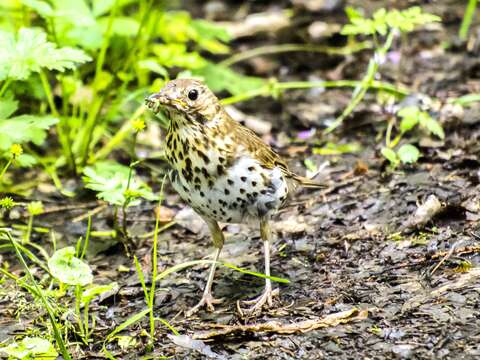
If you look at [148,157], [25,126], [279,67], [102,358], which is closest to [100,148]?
[148,157]

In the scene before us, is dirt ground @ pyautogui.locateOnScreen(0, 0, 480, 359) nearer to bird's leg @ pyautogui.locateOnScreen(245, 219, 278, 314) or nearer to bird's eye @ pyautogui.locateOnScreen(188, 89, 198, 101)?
bird's leg @ pyautogui.locateOnScreen(245, 219, 278, 314)

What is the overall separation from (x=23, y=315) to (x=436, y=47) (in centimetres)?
521

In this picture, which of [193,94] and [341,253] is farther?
[341,253]

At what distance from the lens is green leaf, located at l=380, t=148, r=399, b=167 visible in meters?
5.74

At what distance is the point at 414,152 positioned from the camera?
225 inches

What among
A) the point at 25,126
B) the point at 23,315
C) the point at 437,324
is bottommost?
the point at 23,315

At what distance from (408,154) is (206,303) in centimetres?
208

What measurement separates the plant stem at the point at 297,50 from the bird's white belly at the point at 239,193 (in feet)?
12.7

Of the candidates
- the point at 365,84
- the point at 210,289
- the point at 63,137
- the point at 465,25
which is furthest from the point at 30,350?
the point at 465,25

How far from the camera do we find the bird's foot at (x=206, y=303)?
4.39 m

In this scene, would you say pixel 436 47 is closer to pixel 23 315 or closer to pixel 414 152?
pixel 414 152

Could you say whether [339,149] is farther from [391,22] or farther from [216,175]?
[216,175]

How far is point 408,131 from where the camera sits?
6363 millimetres

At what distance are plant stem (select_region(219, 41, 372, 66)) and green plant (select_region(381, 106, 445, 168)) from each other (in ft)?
6.50
